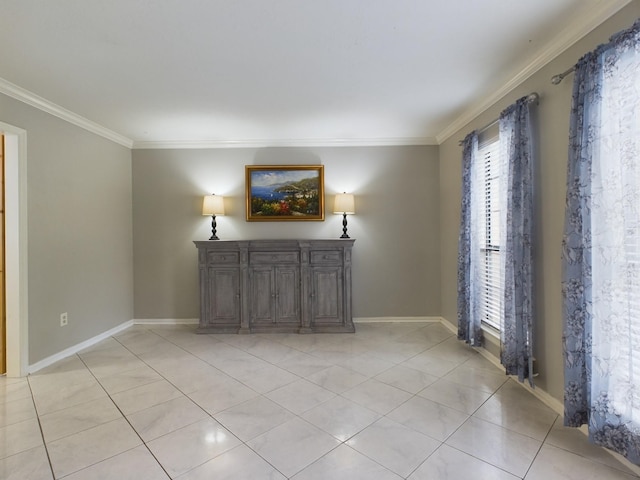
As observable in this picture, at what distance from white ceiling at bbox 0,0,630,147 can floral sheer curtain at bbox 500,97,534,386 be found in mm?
513

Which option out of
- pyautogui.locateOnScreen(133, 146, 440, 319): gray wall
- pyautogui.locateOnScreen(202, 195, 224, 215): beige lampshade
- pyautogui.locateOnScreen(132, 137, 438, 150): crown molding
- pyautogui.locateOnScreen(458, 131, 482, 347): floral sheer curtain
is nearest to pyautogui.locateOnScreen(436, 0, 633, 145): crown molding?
pyautogui.locateOnScreen(458, 131, 482, 347): floral sheer curtain

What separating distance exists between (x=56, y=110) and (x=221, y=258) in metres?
2.21

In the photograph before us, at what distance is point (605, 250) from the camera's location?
64.9 inches

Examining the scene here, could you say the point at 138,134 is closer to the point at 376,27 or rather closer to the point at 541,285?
the point at 376,27

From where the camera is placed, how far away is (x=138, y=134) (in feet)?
12.7

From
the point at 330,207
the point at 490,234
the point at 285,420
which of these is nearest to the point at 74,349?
the point at 285,420

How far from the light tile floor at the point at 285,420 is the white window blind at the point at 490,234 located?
0.52 meters

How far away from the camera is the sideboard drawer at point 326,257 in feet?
12.5

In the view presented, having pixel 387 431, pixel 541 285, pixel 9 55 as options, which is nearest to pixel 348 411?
pixel 387 431

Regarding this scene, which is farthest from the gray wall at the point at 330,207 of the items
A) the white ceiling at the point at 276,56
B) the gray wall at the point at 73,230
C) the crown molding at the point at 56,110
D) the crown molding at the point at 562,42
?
the crown molding at the point at 562,42

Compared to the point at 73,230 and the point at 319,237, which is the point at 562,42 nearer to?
the point at 319,237

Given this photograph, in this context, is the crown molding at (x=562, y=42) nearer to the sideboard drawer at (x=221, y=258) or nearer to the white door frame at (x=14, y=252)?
the sideboard drawer at (x=221, y=258)

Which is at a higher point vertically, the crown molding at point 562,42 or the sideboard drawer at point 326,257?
the crown molding at point 562,42

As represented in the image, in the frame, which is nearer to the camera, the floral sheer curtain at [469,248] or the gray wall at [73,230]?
the gray wall at [73,230]
